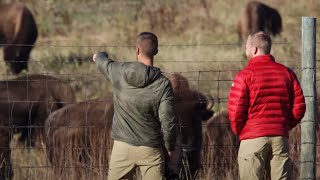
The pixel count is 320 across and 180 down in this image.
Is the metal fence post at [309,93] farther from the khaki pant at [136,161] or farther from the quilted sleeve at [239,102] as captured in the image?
the khaki pant at [136,161]

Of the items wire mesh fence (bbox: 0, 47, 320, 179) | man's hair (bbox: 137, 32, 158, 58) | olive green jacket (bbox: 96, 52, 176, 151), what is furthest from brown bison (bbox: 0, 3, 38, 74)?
man's hair (bbox: 137, 32, 158, 58)

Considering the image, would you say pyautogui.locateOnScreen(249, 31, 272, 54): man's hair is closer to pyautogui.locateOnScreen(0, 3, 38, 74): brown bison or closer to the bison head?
the bison head

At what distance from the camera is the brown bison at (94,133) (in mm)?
9656

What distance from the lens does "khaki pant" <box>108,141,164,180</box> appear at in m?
7.28

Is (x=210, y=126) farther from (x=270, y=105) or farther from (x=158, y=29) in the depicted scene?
(x=158, y=29)

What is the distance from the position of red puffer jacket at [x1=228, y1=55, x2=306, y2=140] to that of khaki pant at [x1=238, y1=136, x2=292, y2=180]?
5cm

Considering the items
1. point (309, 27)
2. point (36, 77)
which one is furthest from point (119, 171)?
point (36, 77)

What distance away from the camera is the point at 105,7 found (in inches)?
1188

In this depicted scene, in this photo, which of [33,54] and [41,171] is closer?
[41,171]

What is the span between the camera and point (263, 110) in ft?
23.9

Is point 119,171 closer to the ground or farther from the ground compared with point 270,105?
closer to the ground

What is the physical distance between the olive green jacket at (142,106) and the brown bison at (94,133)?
1.50 meters

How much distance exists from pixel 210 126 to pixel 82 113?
172cm

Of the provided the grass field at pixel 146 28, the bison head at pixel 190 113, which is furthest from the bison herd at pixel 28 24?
the bison head at pixel 190 113
